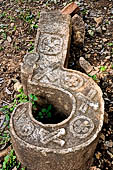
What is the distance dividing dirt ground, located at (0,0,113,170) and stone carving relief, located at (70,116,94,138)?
71cm

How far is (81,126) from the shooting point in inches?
113

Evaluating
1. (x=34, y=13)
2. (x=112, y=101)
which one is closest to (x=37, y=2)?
(x=34, y=13)

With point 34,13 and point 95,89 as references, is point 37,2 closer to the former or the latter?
point 34,13

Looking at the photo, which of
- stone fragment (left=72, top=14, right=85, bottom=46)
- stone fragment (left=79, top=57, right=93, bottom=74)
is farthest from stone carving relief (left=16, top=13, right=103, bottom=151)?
stone fragment (left=79, top=57, right=93, bottom=74)

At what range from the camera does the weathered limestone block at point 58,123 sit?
2.76 metres

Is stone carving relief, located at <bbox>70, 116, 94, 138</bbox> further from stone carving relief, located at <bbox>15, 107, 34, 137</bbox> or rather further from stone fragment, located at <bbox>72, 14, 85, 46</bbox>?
stone fragment, located at <bbox>72, 14, 85, 46</bbox>

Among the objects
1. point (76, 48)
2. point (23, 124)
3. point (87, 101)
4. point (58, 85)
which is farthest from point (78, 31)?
point (23, 124)

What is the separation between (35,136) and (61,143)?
12.4 inches

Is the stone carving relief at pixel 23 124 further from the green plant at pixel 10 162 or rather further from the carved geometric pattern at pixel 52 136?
the green plant at pixel 10 162

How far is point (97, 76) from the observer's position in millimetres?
4230

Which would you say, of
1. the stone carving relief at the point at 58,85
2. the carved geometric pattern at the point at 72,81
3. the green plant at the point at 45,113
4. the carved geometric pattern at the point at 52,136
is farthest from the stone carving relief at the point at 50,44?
the carved geometric pattern at the point at 52,136

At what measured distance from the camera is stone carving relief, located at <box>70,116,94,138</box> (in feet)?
9.25

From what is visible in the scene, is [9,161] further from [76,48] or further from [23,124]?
[76,48]

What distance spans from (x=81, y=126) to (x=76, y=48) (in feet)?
7.19
